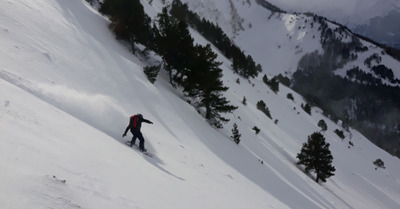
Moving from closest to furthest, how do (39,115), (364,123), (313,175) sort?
1. (39,115)
2. (313,175)
3. (364,123)

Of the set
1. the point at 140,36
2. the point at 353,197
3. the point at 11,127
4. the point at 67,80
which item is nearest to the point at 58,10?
the point at 140,36

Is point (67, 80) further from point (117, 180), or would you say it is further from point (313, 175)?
point (313, 175)

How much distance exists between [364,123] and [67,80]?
215957 millimetres

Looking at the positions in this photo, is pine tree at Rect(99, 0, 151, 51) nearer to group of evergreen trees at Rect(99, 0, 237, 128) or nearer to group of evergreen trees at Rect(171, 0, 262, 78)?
group of evergreen trees at Rect(99, 0, 237, 128)

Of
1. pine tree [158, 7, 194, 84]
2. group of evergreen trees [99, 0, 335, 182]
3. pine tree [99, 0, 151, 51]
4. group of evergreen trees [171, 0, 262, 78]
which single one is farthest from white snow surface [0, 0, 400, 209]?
group of evergreen trees [171, 0, 262, 78]

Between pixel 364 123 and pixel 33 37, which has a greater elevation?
pixel 364 123

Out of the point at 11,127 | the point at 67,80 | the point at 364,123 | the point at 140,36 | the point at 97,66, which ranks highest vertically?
the point at 364,123

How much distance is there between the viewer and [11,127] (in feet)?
22.1

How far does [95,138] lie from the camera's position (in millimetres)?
9844

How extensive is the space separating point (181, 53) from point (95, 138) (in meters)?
18.1

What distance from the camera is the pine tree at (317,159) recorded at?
106 feet

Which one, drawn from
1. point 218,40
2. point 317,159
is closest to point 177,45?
Result: point 317,159

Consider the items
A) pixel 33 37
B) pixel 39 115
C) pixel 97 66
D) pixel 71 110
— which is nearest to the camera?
pixel 39 115

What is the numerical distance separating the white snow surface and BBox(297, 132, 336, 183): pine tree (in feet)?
11.9
